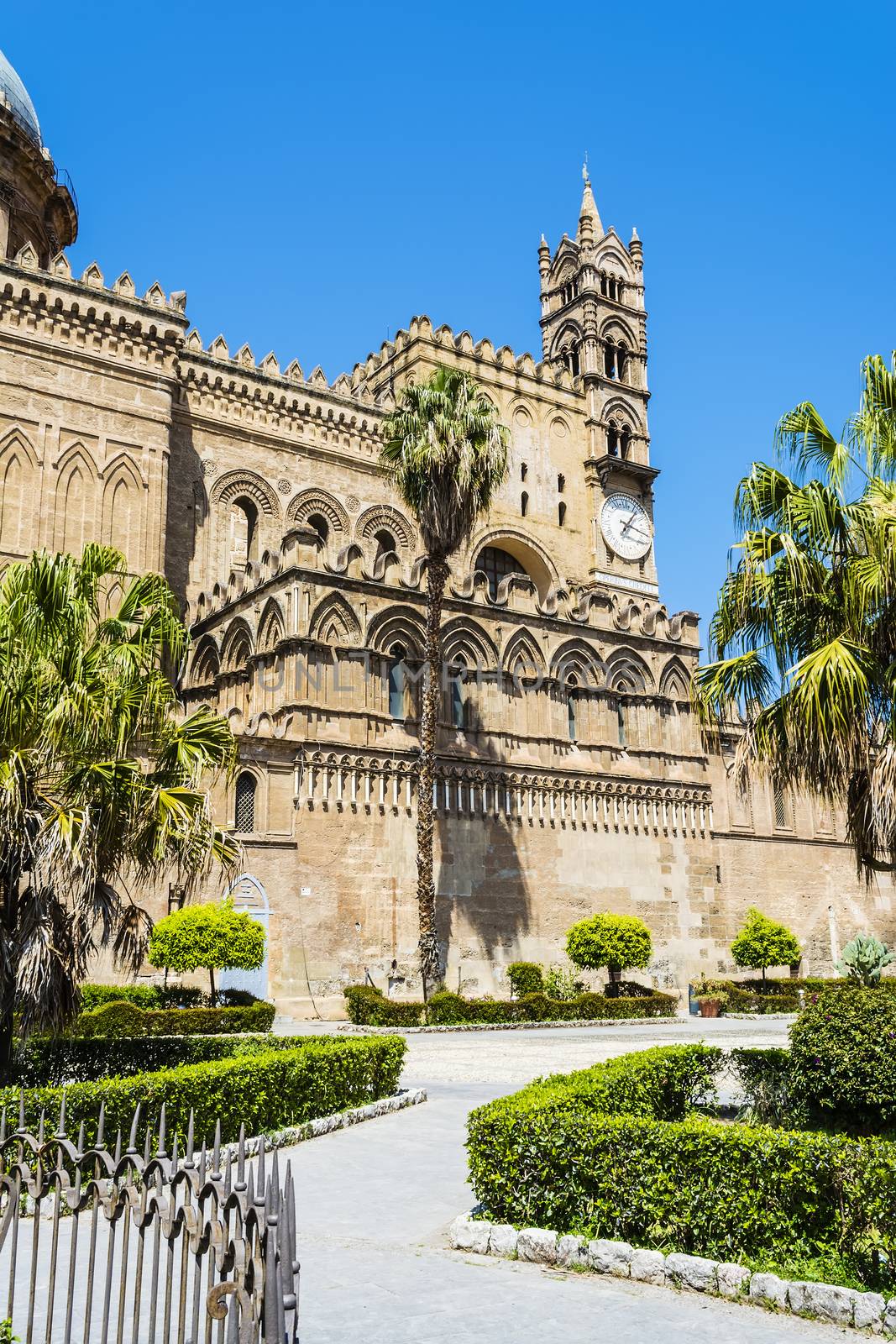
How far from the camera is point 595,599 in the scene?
3484 cm

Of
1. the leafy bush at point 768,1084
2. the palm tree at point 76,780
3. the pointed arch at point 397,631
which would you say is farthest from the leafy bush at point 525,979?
the palm tree at point 76,780

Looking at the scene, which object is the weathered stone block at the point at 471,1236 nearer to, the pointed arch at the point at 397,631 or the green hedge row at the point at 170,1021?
the green hedge row at the point at 170,1021


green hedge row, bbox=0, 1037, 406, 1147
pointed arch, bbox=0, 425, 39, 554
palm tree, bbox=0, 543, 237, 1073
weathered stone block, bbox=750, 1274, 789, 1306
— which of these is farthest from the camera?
pointed arch, bbox=0, 425, 39, 554

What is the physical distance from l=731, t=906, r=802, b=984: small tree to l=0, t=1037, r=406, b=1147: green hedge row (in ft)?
71.9

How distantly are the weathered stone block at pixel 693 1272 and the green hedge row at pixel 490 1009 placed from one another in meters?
16.9

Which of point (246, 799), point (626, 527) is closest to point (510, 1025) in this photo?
point (246, 799)

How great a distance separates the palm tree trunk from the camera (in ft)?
83.8

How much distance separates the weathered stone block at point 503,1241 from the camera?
755 centimetres

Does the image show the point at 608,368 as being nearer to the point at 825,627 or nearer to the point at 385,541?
the point at 385,541

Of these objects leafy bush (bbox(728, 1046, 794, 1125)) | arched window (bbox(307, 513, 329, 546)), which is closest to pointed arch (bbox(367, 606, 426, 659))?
arched window (bbox(307, 513, 329, 546))

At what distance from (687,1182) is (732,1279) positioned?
68 centimetres

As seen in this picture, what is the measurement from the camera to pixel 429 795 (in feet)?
86.4

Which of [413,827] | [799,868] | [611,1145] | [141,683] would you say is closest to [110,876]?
[141,683]

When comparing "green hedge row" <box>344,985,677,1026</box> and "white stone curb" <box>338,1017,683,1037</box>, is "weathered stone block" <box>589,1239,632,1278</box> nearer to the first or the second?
"white stone curb" <box>338,1017,683,1037</box>
